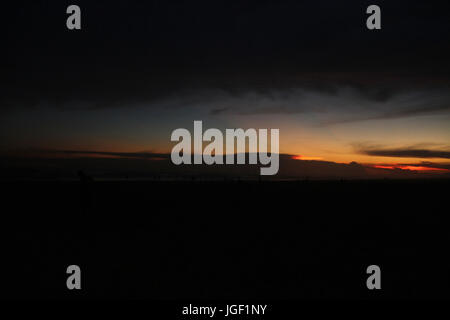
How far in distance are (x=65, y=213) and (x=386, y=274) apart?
16368 millimetres

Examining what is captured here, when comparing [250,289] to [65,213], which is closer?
[250,289]

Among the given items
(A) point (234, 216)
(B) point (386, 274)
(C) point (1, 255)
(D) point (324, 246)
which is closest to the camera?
(B) point (386, 274)

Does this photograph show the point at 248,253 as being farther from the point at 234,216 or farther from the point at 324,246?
the point at 234,216
